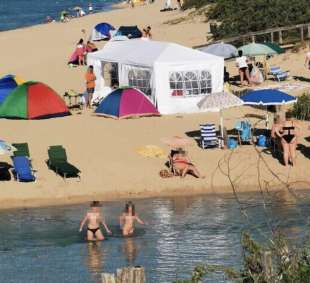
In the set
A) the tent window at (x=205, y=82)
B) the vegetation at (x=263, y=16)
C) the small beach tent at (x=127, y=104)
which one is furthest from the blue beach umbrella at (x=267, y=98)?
the vegetation at (x=263, y=16)

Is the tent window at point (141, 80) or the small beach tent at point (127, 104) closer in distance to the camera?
the small beach tent at point (127, 104)

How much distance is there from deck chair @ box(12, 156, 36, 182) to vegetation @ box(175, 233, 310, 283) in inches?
433

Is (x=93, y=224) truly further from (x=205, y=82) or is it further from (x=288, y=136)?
(x=205, y=82)

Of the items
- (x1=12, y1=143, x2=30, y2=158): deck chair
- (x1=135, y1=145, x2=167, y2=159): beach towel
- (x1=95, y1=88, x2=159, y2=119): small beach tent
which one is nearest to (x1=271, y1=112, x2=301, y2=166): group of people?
(x1=135, y1=145, x2=167, y2=159): beach towel

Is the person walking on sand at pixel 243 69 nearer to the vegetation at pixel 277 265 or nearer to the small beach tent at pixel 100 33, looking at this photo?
the small beach tent at pixel 100 33

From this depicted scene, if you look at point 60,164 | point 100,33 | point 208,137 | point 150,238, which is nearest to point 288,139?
point 208,137

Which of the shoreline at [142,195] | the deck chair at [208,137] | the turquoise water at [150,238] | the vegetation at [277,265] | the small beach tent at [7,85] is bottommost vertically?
the turquoise water at [150,238]

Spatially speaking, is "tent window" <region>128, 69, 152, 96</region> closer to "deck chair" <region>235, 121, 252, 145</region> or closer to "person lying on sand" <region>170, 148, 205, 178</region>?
"deck chair" <region>235, 121, 252, 145</region>

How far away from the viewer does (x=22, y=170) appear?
2095 cm

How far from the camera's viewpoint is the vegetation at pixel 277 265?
9.86 meters

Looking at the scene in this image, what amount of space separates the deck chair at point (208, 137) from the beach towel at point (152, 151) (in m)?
0.91

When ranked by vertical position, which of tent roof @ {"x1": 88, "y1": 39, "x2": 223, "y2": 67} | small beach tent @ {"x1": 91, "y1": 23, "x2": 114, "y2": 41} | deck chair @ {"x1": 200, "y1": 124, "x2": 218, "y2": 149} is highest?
small beach tent @ {"x1": 91, "y1": 23, "x2": 114, "y2": 41}

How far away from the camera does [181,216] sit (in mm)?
19625

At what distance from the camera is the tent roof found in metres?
26.5
